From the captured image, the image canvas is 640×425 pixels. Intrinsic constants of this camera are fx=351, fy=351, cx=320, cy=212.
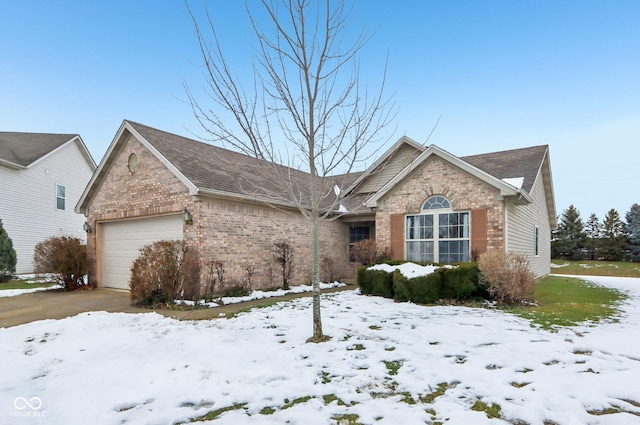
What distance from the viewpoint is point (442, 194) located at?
37.8ft

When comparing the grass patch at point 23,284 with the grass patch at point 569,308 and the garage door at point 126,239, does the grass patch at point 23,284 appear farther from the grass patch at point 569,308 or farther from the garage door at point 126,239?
the grass patch at point 569,308

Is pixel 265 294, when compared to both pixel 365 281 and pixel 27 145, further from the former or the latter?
pixel 27 145

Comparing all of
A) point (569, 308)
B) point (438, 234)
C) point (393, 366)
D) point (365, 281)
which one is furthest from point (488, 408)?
point (438, 234)

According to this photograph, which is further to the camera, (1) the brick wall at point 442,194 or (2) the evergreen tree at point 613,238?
(2) the evergreen tree at point 613,238

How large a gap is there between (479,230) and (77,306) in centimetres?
1137

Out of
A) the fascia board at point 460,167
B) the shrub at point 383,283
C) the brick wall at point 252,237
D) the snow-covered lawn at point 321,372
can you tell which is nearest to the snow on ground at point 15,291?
the snow-covered lawn at point 321,372

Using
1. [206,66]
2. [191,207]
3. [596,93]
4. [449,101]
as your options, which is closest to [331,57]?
[206,66]

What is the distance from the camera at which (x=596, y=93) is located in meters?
14.4

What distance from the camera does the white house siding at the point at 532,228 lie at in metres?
11.2

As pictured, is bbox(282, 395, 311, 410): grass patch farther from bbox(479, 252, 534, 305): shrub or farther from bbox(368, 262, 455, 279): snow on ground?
bbox(479, 252, 534, 305): shrub

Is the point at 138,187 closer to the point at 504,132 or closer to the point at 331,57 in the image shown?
the point at 331,57

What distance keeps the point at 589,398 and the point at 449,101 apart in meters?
11.0

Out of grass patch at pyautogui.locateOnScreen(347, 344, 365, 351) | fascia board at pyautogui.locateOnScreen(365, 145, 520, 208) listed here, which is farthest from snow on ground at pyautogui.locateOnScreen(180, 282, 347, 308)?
grass patch at pyautogui.locateOnScreen(347, 344, 365, 351)

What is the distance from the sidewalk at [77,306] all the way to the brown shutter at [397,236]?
11.1 ft
